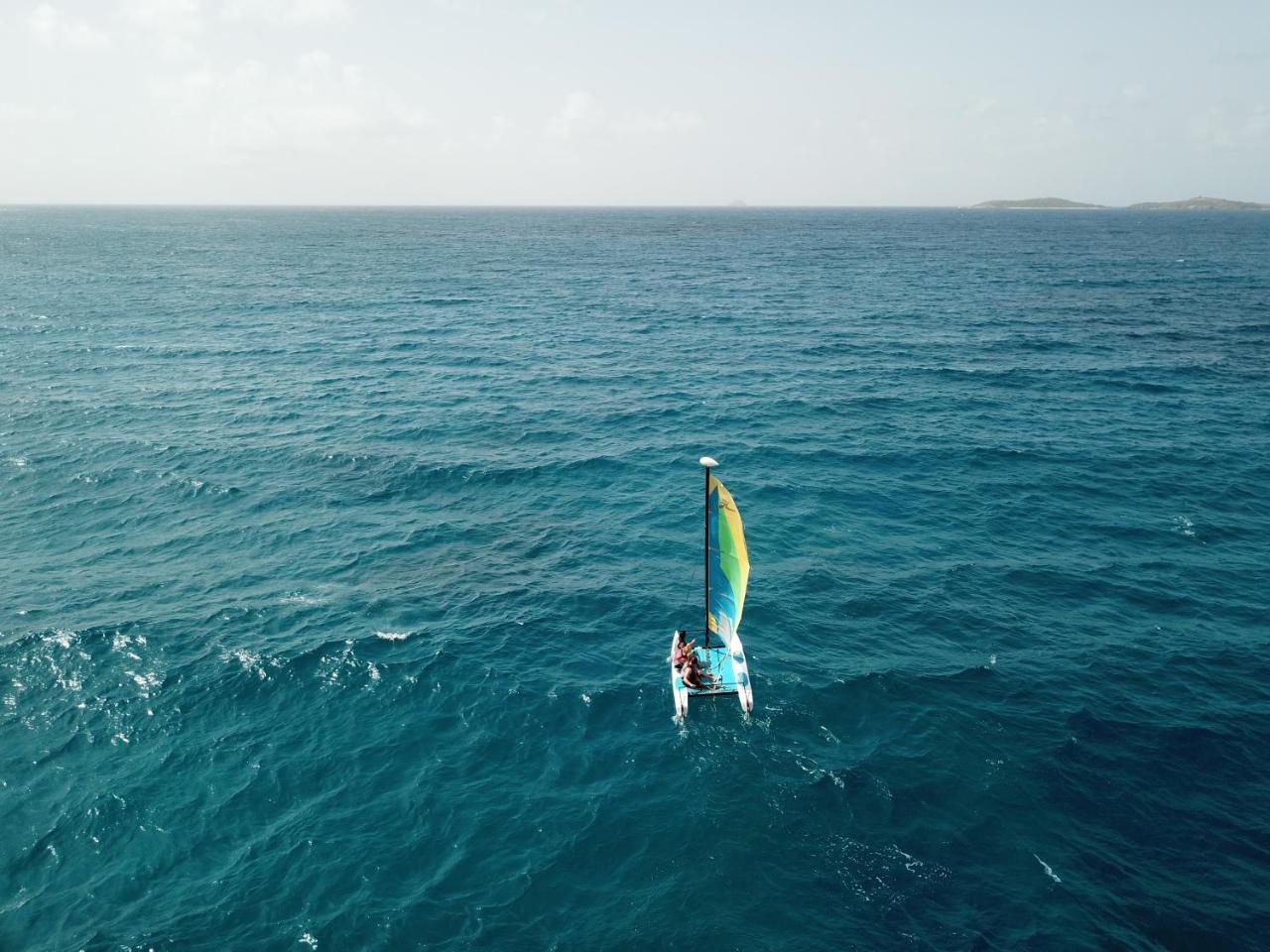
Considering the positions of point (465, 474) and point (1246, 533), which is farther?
point (465, 474)

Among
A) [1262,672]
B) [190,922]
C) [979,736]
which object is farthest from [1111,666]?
[190,922]

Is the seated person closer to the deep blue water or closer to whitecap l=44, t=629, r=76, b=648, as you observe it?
the deep blue water

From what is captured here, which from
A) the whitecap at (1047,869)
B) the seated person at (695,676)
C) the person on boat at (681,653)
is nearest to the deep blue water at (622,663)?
the whitecap at (1047,869)

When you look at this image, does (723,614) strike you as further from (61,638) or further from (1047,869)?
(61,638)

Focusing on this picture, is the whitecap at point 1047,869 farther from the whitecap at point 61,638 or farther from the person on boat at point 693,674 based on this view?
the whitecap at point 61,638

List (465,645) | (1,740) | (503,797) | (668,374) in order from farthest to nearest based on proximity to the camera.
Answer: (668,374)
(465,645)
(1,740)
(503,797)

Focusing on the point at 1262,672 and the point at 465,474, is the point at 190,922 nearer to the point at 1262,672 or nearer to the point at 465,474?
the point at 465,474

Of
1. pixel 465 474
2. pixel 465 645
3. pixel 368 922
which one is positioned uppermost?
pixel 465 474
